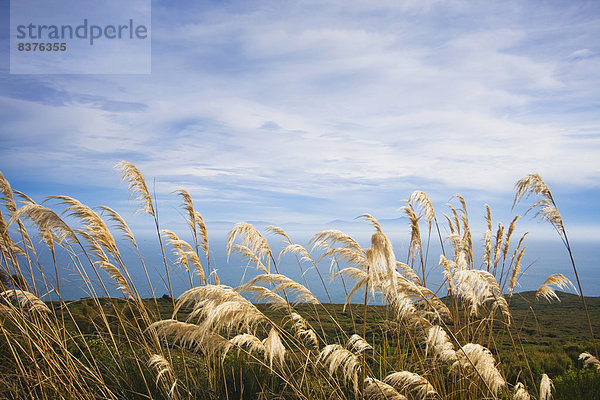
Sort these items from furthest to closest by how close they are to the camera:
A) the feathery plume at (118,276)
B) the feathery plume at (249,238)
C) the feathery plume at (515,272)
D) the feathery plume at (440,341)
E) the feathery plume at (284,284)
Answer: the feathery plume at (515,272), the feathery plume at (118,276), the feathery plume at (249,238), the feathery plume at (440,341), the feathery plume at (284,284)

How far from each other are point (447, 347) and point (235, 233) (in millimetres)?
2275

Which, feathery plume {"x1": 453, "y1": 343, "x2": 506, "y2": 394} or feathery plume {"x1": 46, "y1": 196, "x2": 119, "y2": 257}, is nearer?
feathery plume {"x1": 453, "y1": 343, "x2": 506, "y2": 394}

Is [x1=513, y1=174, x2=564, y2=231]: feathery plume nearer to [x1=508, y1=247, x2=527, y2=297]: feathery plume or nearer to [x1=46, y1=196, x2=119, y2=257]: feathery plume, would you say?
[x1=508, y1=247, x2=527, y2=297]: feathery plume

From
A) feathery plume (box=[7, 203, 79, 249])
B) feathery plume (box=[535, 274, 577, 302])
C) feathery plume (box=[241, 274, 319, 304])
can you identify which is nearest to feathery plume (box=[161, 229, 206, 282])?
feathery plume (box=[7, 203, 79, 249])

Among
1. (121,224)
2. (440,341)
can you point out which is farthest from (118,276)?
(440,341)

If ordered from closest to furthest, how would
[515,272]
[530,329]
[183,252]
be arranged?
1. [183,252]
2. [515,272]
3. [530,329]

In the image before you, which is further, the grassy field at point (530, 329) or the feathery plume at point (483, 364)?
the grassy field at point (530, 329)

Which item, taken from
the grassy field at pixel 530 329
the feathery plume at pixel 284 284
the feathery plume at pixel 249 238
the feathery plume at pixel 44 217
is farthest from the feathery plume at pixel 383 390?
the feathery plume at pixel 44 217

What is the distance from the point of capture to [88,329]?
6.37 meters

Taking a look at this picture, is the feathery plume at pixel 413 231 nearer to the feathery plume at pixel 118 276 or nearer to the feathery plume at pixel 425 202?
the feathery plume at pixel 425 202

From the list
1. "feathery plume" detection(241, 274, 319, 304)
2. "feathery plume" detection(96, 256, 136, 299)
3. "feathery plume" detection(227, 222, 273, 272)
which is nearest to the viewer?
"feathery plume" detection(241, 274, 319, 304)

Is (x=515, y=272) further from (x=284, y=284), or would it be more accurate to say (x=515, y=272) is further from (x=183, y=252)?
Result: (x=183, y=252)

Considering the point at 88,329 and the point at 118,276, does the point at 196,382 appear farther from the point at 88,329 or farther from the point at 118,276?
the point at 88,329

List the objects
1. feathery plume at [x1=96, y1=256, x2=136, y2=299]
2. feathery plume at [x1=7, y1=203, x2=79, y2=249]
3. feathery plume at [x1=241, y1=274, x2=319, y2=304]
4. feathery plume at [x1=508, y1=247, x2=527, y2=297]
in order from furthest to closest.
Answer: feathery plume at [x1=508, y1=247, x2=527, y2=297] → feathery plume at [x1=96, y1=256, x2=136, y2=299] → feathery plume at [x1=7, y1=203, x2=79, y2=249] → feathery plume at [x1=241, y1=274, x2=319, y2=304]
